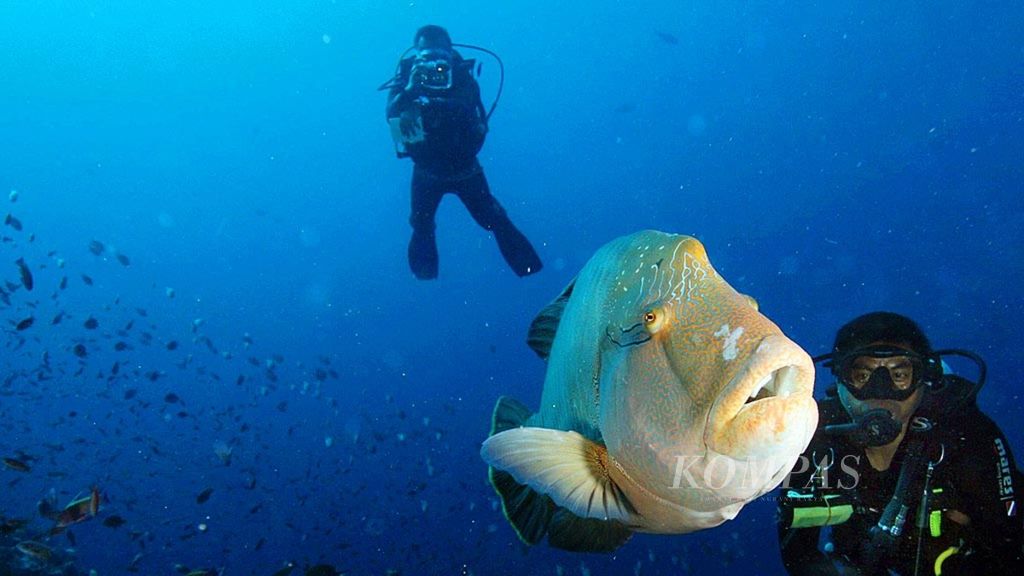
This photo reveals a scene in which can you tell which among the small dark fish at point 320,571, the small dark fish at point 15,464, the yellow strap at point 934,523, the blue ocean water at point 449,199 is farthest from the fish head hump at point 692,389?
the blue ocean water at point 449,199

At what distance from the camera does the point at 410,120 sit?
809 centimetres

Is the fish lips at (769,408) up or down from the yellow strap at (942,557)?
up

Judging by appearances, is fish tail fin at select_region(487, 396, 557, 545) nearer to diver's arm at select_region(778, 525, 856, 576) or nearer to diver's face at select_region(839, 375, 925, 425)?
diver's arm at select_region(778, 525, 856, 576)

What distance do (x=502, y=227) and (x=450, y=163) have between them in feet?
4.65

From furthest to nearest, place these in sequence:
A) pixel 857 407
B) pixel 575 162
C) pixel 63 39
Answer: pixel 575 162, pixel 63 39, pixel 857 407

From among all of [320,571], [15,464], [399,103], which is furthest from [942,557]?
[15,464]

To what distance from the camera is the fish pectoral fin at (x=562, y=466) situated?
5.59ft

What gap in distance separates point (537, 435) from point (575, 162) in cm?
11474

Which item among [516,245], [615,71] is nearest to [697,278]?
[516,245]

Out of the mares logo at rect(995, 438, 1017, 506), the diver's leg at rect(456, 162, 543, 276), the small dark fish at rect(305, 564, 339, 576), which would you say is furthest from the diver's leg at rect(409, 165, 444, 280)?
the mares logo at rect(995, 438, 1017, 506)

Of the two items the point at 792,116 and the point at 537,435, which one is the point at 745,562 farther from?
the point at 792,116

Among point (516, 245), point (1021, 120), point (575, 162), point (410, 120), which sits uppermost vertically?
point (575, 162)

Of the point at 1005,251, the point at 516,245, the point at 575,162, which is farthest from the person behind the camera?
the point at 575,162

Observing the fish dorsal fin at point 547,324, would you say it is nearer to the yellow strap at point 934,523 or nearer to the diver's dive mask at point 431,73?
the yellow strap at point 934,523
